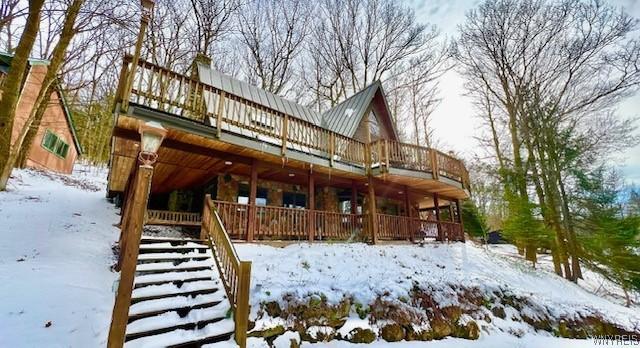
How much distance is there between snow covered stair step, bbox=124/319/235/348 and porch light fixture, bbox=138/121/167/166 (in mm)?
2487

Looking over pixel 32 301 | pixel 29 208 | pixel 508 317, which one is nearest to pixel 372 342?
pixel 508 317

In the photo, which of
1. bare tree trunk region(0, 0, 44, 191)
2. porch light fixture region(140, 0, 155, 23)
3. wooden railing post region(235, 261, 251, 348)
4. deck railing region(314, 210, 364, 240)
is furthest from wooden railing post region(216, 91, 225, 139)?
bare tree trunk region(0, 0, 44, 191)

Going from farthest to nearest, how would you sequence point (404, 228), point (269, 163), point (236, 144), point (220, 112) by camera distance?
point (404, 228)
point (269, 163)
point (236, 144)
point (220, 112)

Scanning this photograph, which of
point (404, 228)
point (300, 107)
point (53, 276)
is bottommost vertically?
point (53, 276)

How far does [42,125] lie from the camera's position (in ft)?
43.2

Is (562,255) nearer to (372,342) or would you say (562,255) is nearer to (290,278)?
(372,342)

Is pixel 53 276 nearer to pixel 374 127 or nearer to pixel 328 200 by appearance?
pixel 328 200

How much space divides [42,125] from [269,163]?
41.3 ft

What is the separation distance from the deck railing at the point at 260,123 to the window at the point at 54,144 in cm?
1461

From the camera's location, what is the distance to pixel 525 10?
573 inches

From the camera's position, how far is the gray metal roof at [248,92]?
36.6ft

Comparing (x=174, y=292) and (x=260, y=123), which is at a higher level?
(x=260, y=123)

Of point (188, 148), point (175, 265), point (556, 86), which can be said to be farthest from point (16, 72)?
point (556, 86)

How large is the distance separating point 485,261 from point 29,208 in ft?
52.7
